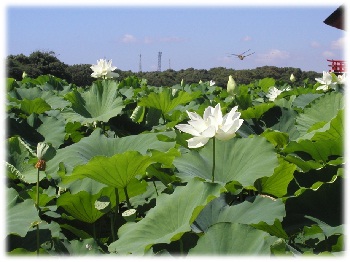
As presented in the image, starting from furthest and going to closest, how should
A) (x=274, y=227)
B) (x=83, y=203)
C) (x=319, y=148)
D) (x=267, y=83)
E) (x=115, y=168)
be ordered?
(x=267, y=83) → (x=319, y=148) → (x=83, y=203) → (x=115, y=168) → (x=274, y=227)

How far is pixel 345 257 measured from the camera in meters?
1.07

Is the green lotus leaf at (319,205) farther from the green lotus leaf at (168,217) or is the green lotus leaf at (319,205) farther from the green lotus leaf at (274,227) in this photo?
the green lotus leaf at (168,217)

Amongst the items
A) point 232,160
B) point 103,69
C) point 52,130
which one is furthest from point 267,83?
point 232,160

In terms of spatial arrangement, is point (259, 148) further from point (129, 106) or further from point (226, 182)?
point (129, 106)

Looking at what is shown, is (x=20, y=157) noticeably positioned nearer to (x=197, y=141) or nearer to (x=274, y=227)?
(x=197, y=141)

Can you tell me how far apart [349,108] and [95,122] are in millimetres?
1229

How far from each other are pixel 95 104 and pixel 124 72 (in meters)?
8.82

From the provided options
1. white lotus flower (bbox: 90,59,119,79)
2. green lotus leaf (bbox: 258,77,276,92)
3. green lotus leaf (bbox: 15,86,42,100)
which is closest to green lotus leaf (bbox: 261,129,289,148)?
white lotus flower (bbox: 90,59,119,79)

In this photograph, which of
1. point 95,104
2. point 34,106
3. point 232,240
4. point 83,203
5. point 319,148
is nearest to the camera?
point 232,240

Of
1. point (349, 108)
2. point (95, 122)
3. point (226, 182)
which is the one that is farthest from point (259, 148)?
point (95, 122)

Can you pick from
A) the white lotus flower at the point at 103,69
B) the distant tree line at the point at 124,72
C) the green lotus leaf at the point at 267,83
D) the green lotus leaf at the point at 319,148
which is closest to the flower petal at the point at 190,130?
the green lotus leaf at the point at 319,148

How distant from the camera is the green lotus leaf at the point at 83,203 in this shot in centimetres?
149

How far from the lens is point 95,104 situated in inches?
105

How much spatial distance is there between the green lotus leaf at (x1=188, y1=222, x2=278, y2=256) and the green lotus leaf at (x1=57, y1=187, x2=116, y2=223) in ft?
1.59
